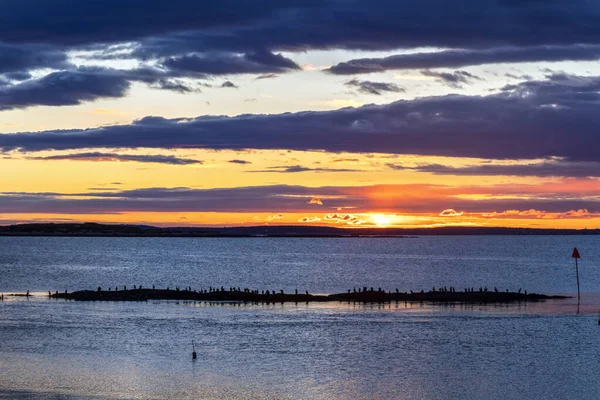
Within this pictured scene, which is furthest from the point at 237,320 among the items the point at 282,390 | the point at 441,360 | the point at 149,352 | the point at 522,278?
the point at 522,278

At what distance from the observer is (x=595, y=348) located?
5469 cm

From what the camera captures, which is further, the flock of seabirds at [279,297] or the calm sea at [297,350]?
the flock of seabirds at [279,297]

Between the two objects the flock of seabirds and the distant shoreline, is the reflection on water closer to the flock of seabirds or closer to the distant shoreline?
the distant shoreline

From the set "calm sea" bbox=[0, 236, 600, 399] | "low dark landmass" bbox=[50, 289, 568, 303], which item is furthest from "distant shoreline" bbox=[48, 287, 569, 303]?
"calm sea" bbox=[0, 236, 600, 399]

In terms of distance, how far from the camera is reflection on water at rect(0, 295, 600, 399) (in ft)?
138

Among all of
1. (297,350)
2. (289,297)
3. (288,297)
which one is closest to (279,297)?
(288,297)

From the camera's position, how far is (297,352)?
53156 millimetres

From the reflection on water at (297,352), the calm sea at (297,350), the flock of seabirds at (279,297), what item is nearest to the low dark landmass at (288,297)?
the flock of seabirds at (279,297)

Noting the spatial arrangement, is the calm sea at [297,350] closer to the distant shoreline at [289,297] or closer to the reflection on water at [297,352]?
the reflection on water at [297,352]

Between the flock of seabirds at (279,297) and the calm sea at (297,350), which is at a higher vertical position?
the flock of seabirds at (279,297)

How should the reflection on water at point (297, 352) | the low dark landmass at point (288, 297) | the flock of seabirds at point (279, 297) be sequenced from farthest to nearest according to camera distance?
1. the flock of seabirds at point (279, 297)
2. the low dark landmass at point (288, 297)
3. the reflection on water at point (297, 352)

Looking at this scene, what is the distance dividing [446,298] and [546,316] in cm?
1713

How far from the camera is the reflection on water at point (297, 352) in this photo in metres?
42.1

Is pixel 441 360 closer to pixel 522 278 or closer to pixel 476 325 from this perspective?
pixel 476 325
